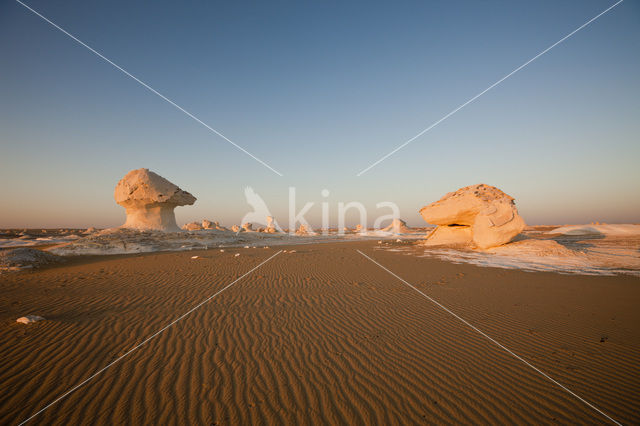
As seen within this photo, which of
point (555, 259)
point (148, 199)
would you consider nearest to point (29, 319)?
point (555, 259)

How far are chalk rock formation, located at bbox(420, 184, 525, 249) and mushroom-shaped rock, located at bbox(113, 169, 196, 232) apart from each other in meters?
25.6

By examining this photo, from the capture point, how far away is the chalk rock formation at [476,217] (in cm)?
1738

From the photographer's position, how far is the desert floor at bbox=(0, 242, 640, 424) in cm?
316

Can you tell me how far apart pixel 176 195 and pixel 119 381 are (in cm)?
2726

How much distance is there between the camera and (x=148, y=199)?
2617 cm

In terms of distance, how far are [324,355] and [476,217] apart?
1893 cm

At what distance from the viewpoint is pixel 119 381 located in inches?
145

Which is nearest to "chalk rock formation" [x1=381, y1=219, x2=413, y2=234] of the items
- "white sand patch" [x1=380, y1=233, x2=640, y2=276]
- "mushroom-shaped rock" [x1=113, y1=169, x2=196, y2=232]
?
"white sand patch" [x1=380, y1=233, x2=640, y2=276]

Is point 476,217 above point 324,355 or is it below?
above

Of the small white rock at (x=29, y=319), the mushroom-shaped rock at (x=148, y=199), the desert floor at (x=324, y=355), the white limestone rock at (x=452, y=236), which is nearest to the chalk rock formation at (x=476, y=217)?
the white limestone rock at (x=452, y=236)

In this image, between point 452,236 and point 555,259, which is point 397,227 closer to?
point 452,236

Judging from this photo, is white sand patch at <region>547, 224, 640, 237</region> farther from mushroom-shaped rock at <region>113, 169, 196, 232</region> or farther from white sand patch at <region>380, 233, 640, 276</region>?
mushroom-shaped rock at <region>113, 169, 196, 232</region>

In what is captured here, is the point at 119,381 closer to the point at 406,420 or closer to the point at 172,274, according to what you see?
the point at 406,420

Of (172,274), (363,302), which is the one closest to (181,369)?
(363,302)
